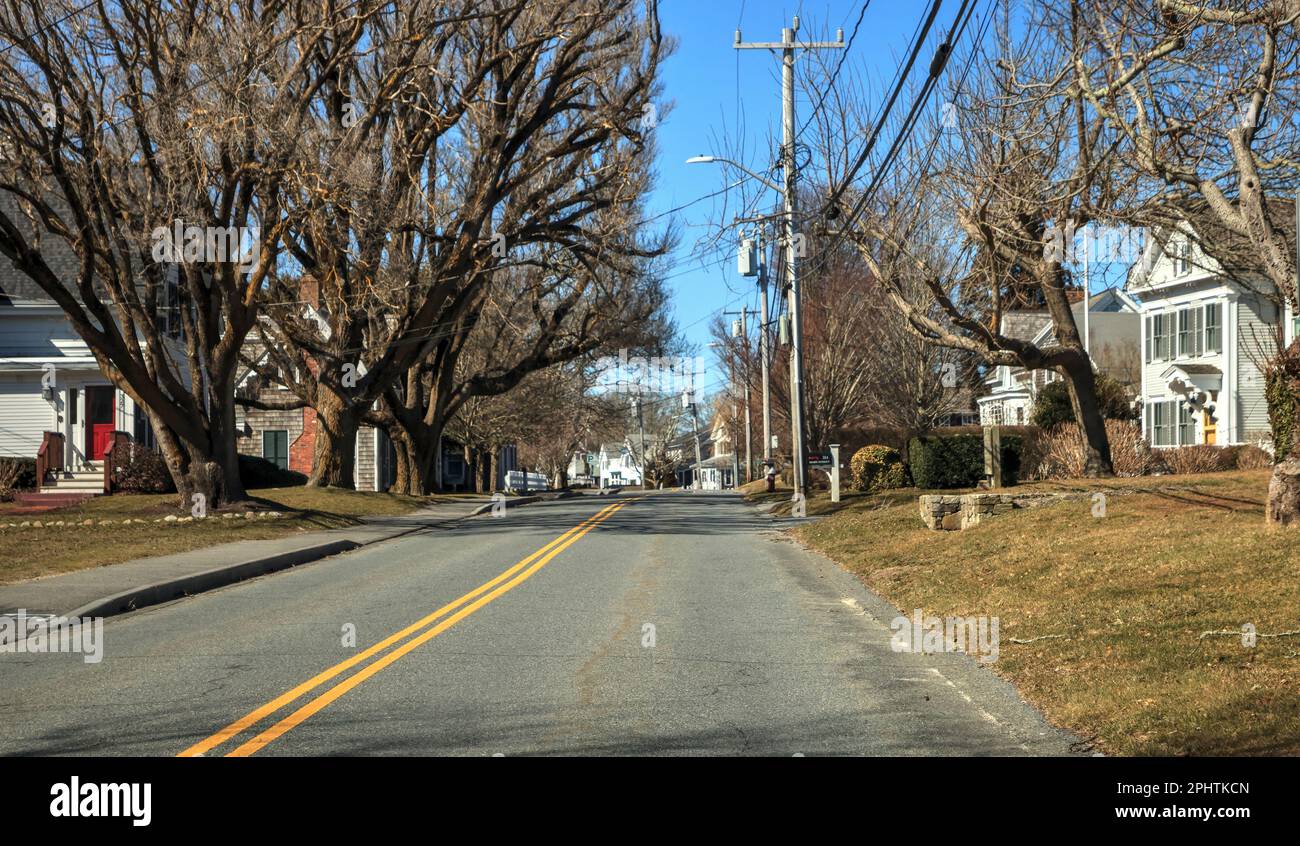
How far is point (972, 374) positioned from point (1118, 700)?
142ft

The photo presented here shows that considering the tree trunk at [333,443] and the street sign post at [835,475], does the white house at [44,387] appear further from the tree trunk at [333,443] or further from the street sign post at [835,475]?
the street sign post at [835,475]

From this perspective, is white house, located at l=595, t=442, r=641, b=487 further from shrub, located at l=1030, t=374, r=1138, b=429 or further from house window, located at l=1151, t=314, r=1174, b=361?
shrub, located at l=1030, t=374, r=1138, b=429

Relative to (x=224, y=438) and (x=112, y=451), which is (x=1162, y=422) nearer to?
(x=224, y=438)

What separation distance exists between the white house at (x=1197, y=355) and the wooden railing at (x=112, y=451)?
96.0 ft

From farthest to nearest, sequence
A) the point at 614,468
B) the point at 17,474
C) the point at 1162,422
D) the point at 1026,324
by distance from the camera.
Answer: the point at 614,468, the point at 1026,324, the point at 1162,422, the point at 17,474

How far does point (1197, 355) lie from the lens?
38875mm

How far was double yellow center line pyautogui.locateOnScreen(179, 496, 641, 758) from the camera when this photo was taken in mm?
7145

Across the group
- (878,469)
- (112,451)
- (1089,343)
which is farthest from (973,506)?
(1089,343)

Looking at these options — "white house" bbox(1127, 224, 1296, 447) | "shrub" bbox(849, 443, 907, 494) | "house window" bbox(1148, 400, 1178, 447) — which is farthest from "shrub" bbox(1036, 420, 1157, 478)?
"house window" bbox(1148, 400, 1178, 447)

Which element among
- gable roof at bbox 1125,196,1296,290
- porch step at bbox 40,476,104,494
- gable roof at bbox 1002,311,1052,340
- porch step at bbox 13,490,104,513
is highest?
gable roof at bbox 1002,311,1052,340

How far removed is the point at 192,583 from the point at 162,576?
518 mm

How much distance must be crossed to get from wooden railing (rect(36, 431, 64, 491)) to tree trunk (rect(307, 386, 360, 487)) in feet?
24.4

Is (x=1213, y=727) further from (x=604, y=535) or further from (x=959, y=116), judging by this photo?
(x=604, y=535)
